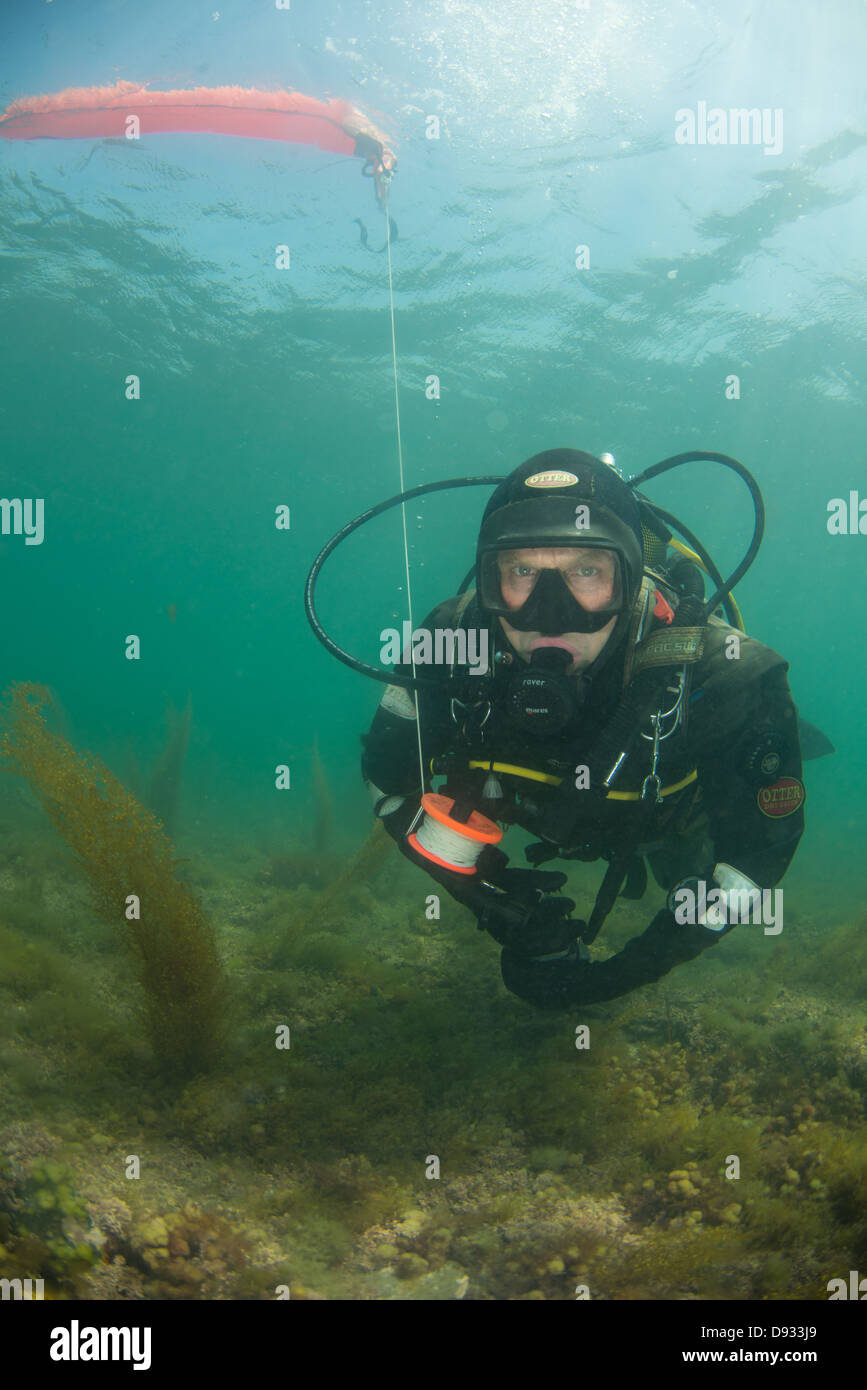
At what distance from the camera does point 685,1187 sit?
10.4 ft

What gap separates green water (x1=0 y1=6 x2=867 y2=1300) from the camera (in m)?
3.00

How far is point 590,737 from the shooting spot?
3.67m

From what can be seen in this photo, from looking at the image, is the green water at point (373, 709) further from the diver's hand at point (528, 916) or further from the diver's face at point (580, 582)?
the diver's face at point (580, 582)

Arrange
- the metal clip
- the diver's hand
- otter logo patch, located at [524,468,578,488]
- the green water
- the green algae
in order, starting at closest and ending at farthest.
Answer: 1. the green algae
2. the green water
3. the metal clip
4. the diver's hand
5. otter logo patch, located at [524,468,578,488]

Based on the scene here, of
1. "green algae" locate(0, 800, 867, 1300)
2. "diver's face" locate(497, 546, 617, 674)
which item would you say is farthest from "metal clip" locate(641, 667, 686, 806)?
"green algae" locate(0, 800, 867, 1300)

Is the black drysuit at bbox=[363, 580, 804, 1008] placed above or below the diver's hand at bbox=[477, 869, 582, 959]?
above

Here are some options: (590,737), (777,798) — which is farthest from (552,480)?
(777,798)

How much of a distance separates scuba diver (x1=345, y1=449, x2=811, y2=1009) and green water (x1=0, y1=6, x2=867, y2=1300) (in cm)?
115

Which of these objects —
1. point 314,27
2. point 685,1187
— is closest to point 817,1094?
point 685,1187

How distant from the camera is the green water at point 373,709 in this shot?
3.00 m

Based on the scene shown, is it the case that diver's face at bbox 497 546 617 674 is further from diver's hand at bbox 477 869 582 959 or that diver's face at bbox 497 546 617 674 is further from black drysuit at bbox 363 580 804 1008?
diver's hand at bbox 477 869 582 959

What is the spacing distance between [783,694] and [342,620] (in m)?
97.7

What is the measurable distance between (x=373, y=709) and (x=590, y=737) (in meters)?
9.55

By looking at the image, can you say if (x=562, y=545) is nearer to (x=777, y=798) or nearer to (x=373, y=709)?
(x=777, y=798)
